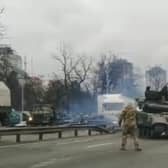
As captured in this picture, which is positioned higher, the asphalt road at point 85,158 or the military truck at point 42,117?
the military truck at point 42,117

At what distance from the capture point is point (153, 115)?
2922 centimetres

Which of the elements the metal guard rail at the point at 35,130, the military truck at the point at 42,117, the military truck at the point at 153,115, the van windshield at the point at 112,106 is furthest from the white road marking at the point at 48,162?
the military truck at the point at 42,117

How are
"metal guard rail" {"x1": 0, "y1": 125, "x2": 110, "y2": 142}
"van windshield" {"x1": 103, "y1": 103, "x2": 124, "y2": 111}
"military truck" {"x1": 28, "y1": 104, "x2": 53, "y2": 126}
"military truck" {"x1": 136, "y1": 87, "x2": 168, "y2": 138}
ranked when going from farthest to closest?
"military truck" {"x1": 28, "y1": 104, "x2": 53, "y2": 126} → "van windshield" {"x1": 103, "y1": 103, "x2": 124, "y2": 111} → "military truck" {"x1": 136, "y1": 87, "x2": 168, "y2": 138} → "metal guard rail" {"x1": 0, "y1": 125, "x2": 110, "y2": 142}

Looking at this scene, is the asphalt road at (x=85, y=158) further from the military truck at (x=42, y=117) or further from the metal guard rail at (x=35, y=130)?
the military truck at (x=42, y=117)

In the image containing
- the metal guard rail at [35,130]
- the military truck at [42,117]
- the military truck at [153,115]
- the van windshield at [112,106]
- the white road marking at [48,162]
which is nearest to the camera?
the white road marking at [48,162]

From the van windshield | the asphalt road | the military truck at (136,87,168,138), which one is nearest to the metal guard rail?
the military truck at (136,87,168,138)

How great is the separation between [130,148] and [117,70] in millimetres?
83816

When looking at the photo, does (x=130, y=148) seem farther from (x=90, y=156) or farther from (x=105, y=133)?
(x=105, y=133)

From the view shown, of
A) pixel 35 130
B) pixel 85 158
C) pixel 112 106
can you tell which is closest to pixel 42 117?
pixel 112 106

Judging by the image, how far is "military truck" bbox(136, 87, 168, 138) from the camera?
29141mm

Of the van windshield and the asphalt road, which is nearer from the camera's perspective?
the asphalt road

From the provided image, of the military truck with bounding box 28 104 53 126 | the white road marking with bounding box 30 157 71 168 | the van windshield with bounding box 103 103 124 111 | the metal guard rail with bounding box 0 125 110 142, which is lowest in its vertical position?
the white road marking with bounding box 30 157 71 168

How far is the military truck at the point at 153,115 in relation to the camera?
29141 millimetres

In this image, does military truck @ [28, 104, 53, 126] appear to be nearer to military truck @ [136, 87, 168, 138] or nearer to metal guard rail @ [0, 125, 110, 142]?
metal guard rail @ [0, 125, 110, 142]
